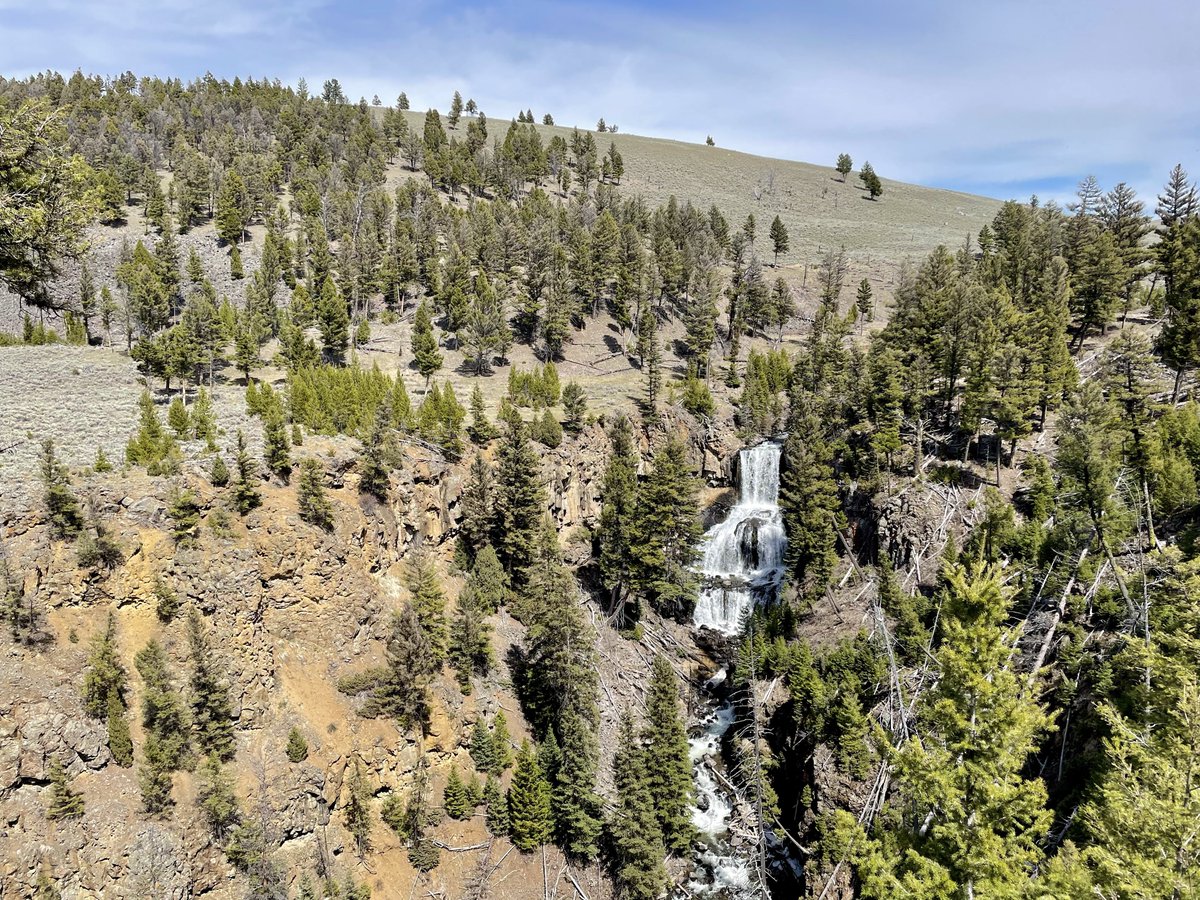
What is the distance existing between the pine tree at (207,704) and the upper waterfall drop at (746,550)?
37419 millimetres

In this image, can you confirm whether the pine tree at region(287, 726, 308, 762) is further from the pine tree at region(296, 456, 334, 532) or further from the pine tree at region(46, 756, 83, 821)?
the pine tree at region(296, 456, 334, 532)

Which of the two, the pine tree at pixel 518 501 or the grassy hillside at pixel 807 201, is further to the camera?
the grassy hillside at pixel 807 201

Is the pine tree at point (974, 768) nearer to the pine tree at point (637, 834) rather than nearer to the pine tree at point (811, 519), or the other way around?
the pine tree at point (637, 834)

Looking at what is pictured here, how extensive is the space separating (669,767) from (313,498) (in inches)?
1042

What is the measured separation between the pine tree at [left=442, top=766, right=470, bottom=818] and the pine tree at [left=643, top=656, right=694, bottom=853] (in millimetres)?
10773

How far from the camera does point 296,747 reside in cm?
3322

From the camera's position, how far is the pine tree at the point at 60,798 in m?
26.1

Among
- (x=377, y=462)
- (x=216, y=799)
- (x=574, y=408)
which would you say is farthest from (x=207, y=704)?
(x=574, y=408)

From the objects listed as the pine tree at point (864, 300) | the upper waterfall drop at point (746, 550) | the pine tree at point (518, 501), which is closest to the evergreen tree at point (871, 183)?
the pine tree at point (864, 300)

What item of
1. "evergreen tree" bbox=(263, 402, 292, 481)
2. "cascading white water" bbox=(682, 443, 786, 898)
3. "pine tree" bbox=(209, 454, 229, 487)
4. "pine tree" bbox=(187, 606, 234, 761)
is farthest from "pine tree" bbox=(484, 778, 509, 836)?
"pine tree" bbox=(209, 454, 229, 487)

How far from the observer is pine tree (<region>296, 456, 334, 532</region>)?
1523 inches

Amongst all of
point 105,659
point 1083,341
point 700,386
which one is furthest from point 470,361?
point 1083,341

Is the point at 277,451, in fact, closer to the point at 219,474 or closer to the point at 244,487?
the point at 244,487

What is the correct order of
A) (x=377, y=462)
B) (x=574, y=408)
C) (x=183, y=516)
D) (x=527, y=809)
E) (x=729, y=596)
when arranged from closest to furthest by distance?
(x=183, y=516) → (x=527, y=809) → (x=377, y=462) → (x=729, y=596) → (x=574, y=408)
